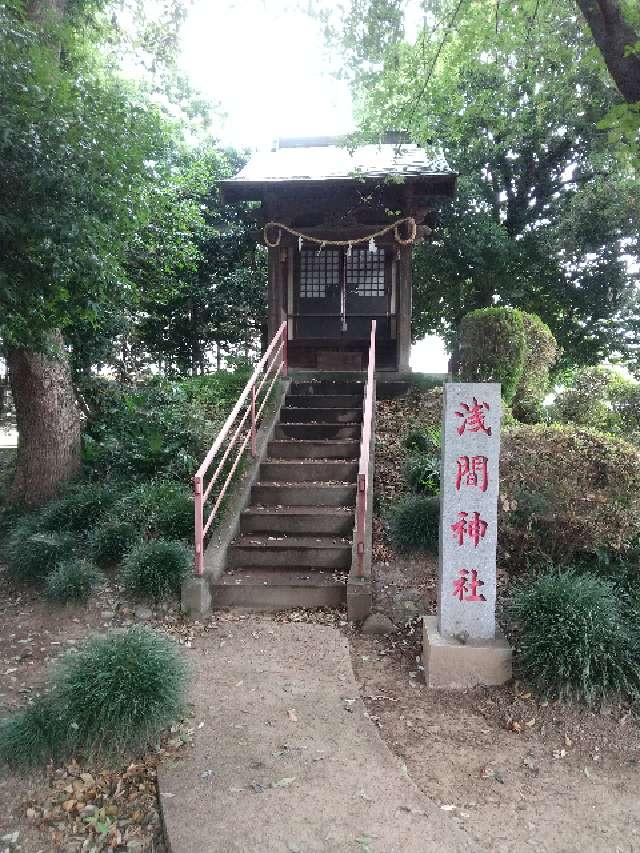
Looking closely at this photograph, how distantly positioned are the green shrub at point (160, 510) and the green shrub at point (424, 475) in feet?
8.28

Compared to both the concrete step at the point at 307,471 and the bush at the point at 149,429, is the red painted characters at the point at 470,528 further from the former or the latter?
the bush at the point at 149,429

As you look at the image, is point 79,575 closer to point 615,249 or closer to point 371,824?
point 371,824

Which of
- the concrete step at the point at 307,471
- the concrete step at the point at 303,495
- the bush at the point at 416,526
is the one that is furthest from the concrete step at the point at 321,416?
the bush at the point at 416,526

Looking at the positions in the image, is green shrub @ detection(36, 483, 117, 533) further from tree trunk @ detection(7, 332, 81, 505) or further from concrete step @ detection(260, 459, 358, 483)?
concrete step @ detection(260, 459, 358, 483)

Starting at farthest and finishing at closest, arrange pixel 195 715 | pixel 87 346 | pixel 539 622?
pixel 87 346 → pixel 539 622 → pixel 195 715

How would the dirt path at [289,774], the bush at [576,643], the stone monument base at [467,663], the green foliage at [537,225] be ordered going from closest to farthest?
1. the dirt path at [289,774]
2. the bush at [576,643]
3. the stone monument base at [467,663]
4. the green foliage at [537,225]

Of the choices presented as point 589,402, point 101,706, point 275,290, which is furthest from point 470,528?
point 275,290

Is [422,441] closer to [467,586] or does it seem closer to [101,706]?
[467,586]

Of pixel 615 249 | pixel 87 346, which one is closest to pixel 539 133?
pixel 615 249

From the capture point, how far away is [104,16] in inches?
361

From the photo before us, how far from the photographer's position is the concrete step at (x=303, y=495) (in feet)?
21.7

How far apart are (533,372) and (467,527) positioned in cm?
578

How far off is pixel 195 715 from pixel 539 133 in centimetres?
1589

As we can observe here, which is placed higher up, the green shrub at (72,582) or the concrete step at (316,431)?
the concrete step at (316,431)
